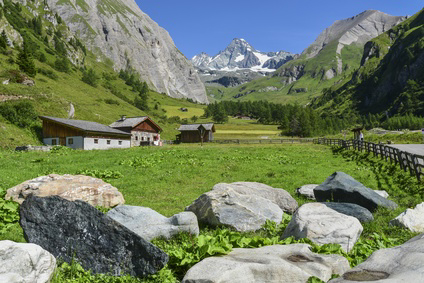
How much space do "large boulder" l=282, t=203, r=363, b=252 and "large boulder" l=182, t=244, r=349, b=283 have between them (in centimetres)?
178

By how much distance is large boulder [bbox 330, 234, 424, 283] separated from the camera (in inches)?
170

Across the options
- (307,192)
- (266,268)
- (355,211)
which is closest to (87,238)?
(266,268)

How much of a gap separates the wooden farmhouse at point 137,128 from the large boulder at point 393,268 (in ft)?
219

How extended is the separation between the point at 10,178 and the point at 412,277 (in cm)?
1964

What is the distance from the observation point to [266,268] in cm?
546

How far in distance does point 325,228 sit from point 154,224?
4.91m

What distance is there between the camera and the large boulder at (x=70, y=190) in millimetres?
11750

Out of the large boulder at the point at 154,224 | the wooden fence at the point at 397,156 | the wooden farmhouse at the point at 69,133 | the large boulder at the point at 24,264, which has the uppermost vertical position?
the wooden farmhouse at the point at 69,133

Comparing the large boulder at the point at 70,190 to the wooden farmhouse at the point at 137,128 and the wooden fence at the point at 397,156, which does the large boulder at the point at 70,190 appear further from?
the wooden farmhouse at the point at 137,128

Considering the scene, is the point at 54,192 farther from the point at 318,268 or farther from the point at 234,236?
the point at 318,268

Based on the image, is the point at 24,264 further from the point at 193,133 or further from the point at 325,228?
the point at 193,133

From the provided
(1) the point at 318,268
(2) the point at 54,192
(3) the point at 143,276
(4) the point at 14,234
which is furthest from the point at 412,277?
(2) the point at 54,192

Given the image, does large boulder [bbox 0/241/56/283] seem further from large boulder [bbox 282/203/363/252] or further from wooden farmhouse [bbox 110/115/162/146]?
wooden farmhouse [bbox 110/115/162/146]

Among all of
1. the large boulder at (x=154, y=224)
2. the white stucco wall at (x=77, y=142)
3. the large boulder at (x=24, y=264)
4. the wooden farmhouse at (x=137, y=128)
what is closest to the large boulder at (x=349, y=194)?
the large boulder at (x=154, y=224)
